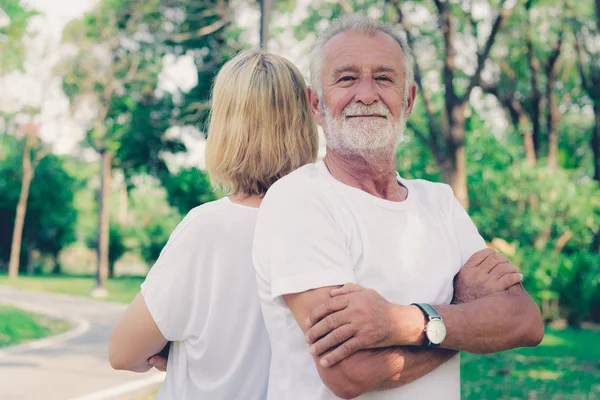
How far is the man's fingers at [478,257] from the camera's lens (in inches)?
95.1

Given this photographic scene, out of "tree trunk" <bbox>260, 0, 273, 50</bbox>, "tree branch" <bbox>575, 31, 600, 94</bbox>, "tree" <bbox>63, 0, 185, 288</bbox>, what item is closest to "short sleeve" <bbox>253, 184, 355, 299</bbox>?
"tree trunk" <bbox>260, 0, 273, 50</bbox>

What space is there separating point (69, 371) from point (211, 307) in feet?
→ 28.2

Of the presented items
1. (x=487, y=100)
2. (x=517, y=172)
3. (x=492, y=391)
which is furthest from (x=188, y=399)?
(x=487, y=100)

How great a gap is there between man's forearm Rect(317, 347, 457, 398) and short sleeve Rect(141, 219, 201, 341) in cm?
55

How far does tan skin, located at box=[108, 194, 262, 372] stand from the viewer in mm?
2373

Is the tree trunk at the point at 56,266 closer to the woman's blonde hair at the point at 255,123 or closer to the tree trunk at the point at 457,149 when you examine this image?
the tree trunk at the point at 457,149

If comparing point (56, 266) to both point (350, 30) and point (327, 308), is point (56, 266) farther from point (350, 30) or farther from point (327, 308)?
point (327, 308)

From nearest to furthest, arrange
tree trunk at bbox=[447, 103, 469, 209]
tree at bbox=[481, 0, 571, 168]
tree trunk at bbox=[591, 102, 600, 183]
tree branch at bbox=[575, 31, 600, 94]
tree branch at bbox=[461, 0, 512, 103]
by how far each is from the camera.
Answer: tree branch at bbox=[461, 0, 512, 103], tree trunk at bbox=[447, 103, 469, 209], tree trunk at bbox=[591, 102, 600, 183], tree branch at bbox=[575, 31, 600, 94], tree at bbox=[481, 0, 571, 168]

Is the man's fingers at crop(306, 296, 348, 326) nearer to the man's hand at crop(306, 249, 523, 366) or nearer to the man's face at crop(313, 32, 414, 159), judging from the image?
the man's hand at crop(306, 249, 523, 366)

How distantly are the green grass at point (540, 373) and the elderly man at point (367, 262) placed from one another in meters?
6.70

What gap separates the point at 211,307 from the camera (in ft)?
7.93

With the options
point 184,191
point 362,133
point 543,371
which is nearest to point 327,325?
point 362,133

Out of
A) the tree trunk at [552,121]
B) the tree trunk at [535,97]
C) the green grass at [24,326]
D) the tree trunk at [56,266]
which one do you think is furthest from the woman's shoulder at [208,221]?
Result: the tree trunk at [56,266]

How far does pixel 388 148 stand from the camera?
8.00 ft
